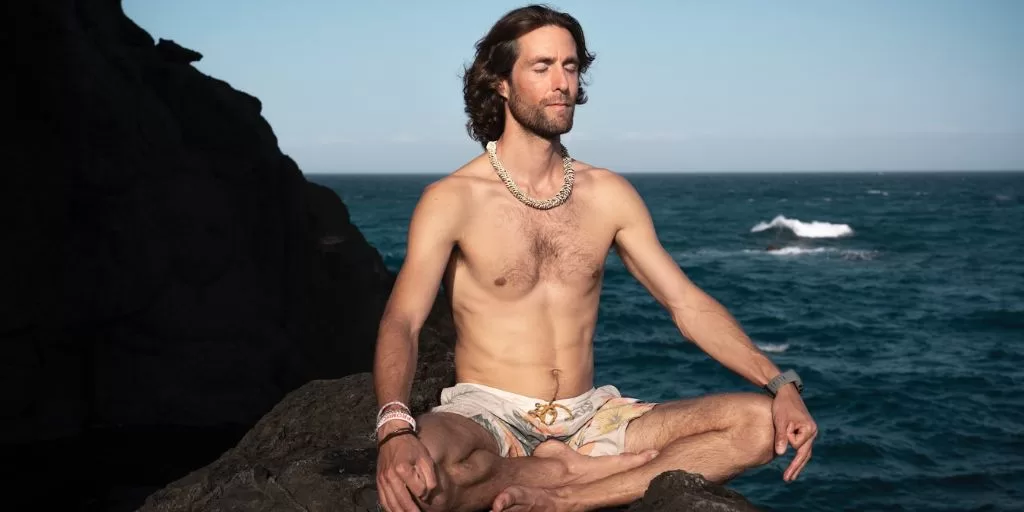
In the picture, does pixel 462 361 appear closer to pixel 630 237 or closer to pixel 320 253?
pixel 630 237

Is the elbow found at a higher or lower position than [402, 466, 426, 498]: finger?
higher

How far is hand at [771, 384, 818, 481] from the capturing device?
3859 mm

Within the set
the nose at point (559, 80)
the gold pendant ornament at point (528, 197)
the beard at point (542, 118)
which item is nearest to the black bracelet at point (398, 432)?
the gold pendant ornament at point (528, 197)

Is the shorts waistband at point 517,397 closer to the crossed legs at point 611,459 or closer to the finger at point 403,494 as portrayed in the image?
the crossed legs at point 611,459

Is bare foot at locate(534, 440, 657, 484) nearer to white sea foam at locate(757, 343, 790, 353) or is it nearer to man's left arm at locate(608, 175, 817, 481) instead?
man's left arm at locate(608, 175, 817, 481)

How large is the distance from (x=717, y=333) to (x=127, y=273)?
862 centimetres

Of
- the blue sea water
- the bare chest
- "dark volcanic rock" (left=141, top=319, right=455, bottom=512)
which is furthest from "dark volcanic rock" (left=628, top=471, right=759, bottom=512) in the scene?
the blue sea water

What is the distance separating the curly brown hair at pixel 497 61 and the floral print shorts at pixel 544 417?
50.8 inches

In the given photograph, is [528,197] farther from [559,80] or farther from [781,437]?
[781,437]

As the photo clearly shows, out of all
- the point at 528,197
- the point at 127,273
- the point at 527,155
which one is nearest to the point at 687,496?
the point at 528,197

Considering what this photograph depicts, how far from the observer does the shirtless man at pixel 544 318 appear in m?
3.98

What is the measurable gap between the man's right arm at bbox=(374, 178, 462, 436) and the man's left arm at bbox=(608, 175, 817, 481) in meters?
0.85

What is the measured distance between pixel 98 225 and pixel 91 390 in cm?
184

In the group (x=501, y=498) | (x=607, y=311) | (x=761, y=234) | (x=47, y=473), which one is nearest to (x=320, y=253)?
(x=47, y=473)
